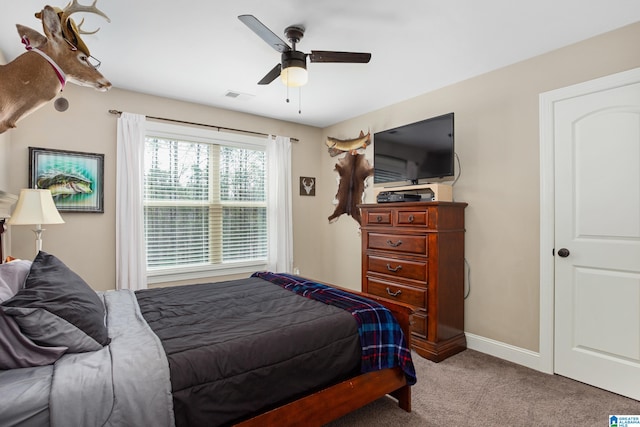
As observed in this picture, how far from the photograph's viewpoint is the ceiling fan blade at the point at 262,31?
183cm

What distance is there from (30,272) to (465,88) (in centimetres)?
359

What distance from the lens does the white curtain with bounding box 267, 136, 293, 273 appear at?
4383 mm

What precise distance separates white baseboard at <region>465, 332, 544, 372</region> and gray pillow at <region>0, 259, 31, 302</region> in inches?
131

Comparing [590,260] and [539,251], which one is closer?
[590,260]

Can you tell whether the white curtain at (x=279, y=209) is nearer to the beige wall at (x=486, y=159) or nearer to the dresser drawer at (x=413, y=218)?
the beige wall at (x=486, y=159)

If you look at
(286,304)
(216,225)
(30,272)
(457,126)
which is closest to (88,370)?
(30,272)

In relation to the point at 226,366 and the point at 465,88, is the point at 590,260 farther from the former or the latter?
the point at 226,366

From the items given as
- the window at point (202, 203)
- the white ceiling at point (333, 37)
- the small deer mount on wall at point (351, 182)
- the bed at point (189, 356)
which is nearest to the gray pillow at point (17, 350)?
the bed at point (189, 356)

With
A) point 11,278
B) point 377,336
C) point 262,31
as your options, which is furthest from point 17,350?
point 262,31

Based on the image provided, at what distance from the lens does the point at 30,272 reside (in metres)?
1.61

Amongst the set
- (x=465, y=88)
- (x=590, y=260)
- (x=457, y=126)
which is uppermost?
(x=465, y=88)

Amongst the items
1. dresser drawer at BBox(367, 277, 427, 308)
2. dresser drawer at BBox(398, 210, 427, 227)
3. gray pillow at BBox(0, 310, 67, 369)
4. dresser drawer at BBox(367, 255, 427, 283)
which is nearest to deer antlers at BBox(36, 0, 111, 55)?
gray pillow at BBox(0, 310, 67, 369)

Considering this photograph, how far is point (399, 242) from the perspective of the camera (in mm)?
3162

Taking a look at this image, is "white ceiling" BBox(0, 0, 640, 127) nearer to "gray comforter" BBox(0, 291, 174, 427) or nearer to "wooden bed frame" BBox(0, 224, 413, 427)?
"wooden bed frame" BBox(0, 224, 413, 427)
